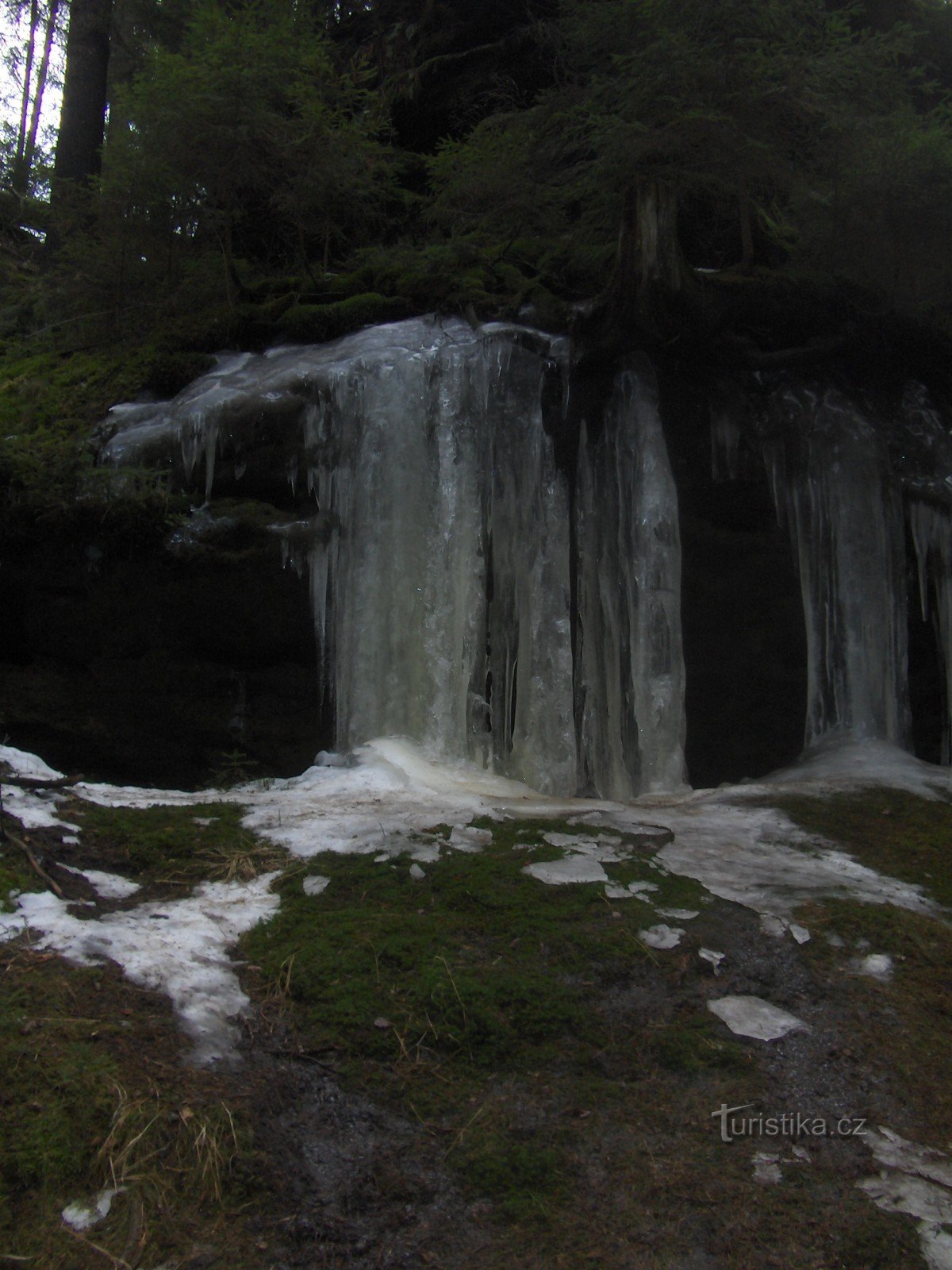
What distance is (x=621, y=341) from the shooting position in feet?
25.9

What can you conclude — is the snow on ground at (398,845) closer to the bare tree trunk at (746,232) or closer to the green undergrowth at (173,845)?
the green undergrowth at (173,845)

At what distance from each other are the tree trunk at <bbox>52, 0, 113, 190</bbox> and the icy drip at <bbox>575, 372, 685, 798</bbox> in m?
7.67

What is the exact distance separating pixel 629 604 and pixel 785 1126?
5282 mm

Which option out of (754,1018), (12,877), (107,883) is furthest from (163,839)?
(754,1018)

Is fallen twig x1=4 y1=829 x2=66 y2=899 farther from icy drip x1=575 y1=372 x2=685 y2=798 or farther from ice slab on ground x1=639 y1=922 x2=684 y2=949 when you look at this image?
icy drip x1=575 y1=372 x2=685 y2=798

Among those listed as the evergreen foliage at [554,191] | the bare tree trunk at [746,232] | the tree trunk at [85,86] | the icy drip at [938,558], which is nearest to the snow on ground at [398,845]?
the icy drip at [938,558]

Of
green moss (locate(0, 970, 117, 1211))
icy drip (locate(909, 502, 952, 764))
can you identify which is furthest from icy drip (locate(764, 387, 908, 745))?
green moss (locate(0, 970, 117, 1211))

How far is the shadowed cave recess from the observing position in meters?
7.30

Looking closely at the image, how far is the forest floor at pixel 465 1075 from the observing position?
6.81 feet

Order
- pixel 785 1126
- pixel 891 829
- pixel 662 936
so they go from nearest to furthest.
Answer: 1. pixel 785 1126
2. pixel 662 936
3. pixel 891 829

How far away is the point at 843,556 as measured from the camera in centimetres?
817

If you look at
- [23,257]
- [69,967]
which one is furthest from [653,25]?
[23,257]

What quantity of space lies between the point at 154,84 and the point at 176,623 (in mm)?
4447

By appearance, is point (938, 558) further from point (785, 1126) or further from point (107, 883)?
point (107, 883)
